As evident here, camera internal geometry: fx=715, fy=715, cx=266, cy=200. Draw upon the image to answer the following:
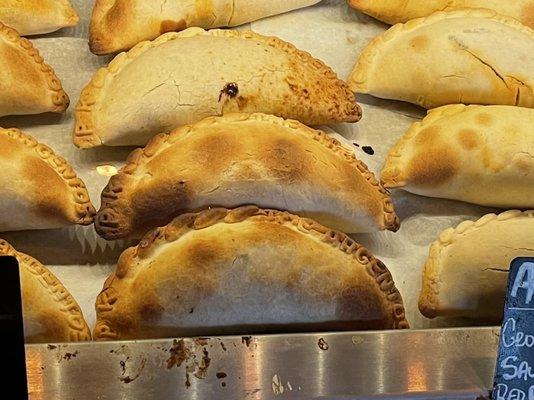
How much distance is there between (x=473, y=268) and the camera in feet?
4.03

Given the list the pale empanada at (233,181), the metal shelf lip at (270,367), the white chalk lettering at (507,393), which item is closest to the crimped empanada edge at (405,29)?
the pale empanada at (233,181)

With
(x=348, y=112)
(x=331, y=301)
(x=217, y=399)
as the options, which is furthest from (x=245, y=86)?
(x=217, y=399)

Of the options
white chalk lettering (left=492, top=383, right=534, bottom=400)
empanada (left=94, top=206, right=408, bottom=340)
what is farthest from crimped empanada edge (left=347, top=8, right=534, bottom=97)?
white chalk lettering (left=492, top=383, right=534, bottom=400)

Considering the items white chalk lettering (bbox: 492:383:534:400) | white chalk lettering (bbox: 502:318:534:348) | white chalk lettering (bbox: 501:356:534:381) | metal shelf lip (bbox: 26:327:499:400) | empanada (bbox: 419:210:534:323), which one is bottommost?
empanada (bbox: 419:210:534:323)

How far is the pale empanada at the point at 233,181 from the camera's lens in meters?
1.19

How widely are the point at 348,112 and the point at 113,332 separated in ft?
2.18

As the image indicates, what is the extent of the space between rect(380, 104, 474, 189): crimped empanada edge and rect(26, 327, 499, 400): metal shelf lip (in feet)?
1.46

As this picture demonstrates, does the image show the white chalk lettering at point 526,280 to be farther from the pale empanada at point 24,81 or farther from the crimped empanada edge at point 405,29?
the pale empanada at point 24,81

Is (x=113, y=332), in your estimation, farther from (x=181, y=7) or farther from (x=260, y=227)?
(x=181, y=7)

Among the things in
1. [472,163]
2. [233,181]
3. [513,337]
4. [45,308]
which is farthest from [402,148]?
[45,308]

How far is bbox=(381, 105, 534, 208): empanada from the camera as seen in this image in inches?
54.3

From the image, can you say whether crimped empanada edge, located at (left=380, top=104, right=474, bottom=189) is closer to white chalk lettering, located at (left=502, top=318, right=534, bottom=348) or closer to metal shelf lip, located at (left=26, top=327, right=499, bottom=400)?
metal shelf lip, located at (left=26, top=327, right=499, bottom=400)

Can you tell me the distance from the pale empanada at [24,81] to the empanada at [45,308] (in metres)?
0.38

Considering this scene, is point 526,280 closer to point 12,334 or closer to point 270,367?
point 270,367
